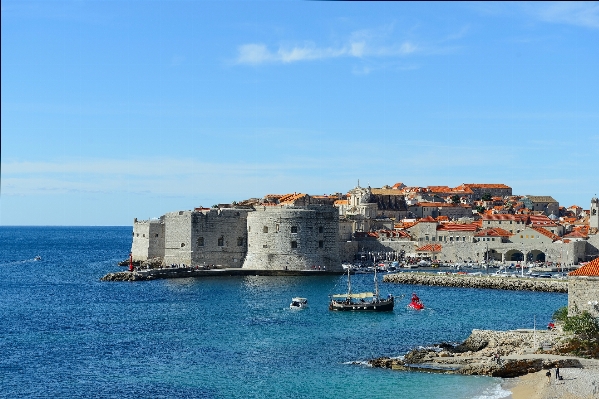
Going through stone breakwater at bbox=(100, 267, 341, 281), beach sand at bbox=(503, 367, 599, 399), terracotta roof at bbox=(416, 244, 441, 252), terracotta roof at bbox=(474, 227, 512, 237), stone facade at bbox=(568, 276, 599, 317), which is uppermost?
terracotta roof at bbox=(474, 227, 512, 237)

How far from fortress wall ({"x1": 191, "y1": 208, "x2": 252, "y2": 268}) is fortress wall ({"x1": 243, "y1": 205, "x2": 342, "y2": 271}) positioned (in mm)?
987

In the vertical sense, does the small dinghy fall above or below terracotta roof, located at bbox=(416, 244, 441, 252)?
below

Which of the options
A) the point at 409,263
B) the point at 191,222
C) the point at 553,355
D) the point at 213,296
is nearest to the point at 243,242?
the point at 191,222

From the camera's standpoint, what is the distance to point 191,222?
4884 cm

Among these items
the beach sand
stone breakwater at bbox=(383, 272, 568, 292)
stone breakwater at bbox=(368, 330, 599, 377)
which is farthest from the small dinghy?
the beach sand

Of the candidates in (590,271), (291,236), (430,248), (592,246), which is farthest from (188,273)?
(590,271)

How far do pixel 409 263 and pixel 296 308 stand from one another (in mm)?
28437

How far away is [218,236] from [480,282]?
15399 millimetres

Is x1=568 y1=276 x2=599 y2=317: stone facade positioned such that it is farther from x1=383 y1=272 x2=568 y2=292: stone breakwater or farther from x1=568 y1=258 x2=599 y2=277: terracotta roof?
x1=383 y1=272 x2=568 y2=292: stone breakwater

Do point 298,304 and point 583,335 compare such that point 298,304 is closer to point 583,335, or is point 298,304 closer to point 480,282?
point 480,282

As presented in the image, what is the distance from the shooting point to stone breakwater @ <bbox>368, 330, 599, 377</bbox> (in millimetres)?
20156

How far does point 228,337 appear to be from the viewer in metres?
27.4

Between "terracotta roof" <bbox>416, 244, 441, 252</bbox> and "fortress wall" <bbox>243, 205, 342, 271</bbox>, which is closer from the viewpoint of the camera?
"fortress wall" <bbox>243, 205, 342, 271</bbox>

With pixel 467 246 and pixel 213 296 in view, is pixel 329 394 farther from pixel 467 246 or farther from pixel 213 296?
pixel 467 246
